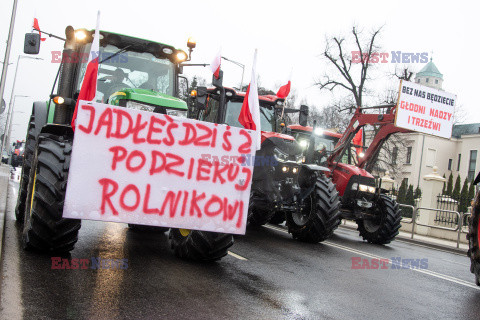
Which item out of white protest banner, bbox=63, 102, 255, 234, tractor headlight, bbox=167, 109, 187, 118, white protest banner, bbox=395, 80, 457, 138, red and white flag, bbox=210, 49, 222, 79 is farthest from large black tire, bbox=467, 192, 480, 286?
white protest banner, bbox=395, 80, 457, 138

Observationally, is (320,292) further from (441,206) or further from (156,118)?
(441,206)

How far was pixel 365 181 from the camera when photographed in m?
12.5

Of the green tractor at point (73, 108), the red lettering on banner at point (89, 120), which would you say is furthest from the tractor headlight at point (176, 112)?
the red lettering on banner at point (89, 120)

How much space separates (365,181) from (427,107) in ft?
26.7

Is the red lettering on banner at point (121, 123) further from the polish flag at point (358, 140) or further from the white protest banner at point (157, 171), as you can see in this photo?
the polish flag at point (358, 140)

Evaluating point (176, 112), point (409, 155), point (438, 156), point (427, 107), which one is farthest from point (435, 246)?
point (438, 156)

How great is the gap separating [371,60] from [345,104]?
382 centimetres

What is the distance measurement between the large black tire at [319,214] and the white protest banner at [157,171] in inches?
183

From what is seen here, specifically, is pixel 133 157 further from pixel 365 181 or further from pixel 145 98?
pixel 365 181

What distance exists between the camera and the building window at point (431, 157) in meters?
57.6

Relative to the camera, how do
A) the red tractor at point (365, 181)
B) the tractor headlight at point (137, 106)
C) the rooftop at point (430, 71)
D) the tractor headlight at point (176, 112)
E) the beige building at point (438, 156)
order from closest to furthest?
the tractor headlight at point (137, 106)
the tractor headlight at point (176, 112)
the red tractor at point (365, 181)
the beige building at point (438, 156)
the rooftop at point (430, 71)

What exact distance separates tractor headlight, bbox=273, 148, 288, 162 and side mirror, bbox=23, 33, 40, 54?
4.92 meters

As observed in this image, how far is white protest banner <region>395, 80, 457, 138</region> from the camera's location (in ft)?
58.1

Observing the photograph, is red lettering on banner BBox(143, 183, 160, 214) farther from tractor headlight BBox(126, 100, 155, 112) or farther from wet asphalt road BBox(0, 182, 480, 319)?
tractor headlight BBox(126, 100, 155, 112)
